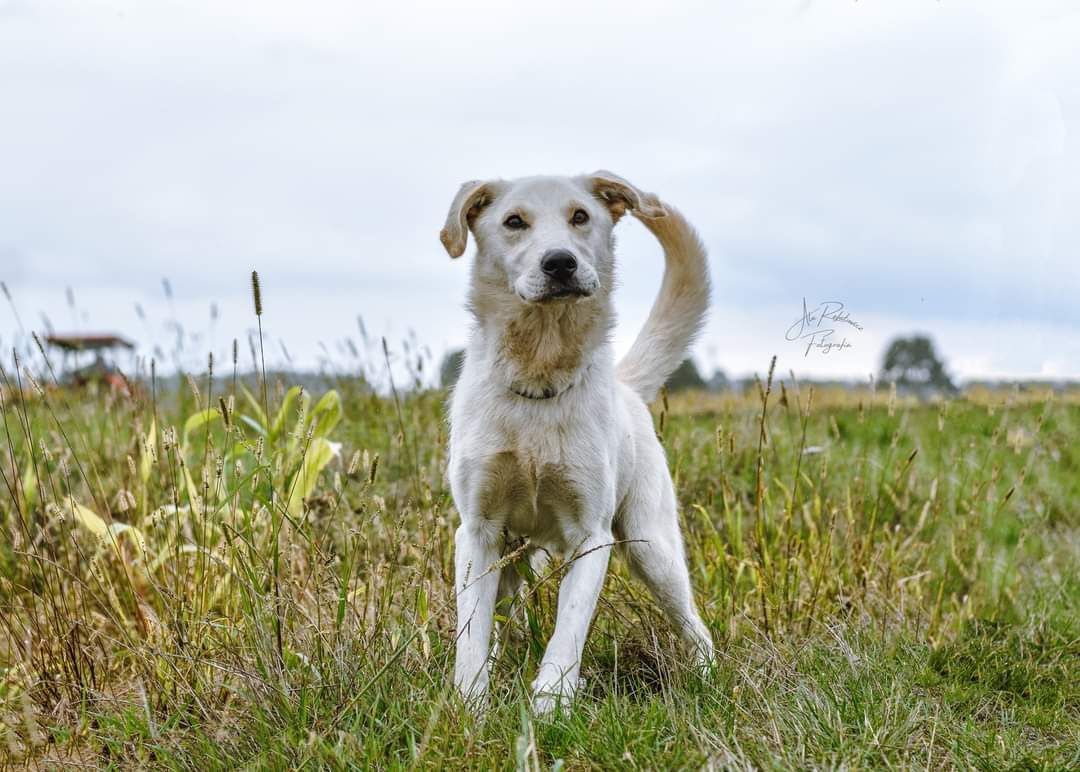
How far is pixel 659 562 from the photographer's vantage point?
3461 mm

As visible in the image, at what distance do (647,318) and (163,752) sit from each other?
93.5 inches

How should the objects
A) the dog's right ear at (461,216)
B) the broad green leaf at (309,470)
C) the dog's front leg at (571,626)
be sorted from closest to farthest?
1. the dog's front leg at (571,626)
2. the dog's right ear at (461,216)
3. the broad green leaf at (309,470)

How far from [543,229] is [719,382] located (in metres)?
3.77

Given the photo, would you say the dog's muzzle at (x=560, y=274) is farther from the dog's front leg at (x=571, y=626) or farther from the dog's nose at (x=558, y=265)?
the dog's front leg at (x=571, y=626)

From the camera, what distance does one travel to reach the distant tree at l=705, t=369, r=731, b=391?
6.05 meters

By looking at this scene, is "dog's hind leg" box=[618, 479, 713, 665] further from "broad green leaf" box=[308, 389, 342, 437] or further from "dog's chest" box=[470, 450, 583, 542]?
"broad green leaf" box=[308, 389, 342, 437]

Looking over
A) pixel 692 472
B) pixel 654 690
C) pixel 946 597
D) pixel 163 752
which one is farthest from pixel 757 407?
pixel 163 752

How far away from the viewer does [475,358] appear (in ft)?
11.0

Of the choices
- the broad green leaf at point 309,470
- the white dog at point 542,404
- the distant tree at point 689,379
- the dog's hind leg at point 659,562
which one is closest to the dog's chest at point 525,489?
the white dog at point 542,404

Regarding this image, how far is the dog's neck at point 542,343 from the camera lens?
316 centimetres

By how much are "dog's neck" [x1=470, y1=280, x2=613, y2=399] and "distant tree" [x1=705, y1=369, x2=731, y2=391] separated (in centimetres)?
282

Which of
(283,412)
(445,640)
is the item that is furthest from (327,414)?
(445,640)

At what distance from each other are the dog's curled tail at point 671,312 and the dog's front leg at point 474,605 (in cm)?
112

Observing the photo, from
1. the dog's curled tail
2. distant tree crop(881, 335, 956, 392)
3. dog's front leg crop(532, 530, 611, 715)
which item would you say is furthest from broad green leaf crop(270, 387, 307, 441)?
distant tree crop(881, 335, 956, 392)
